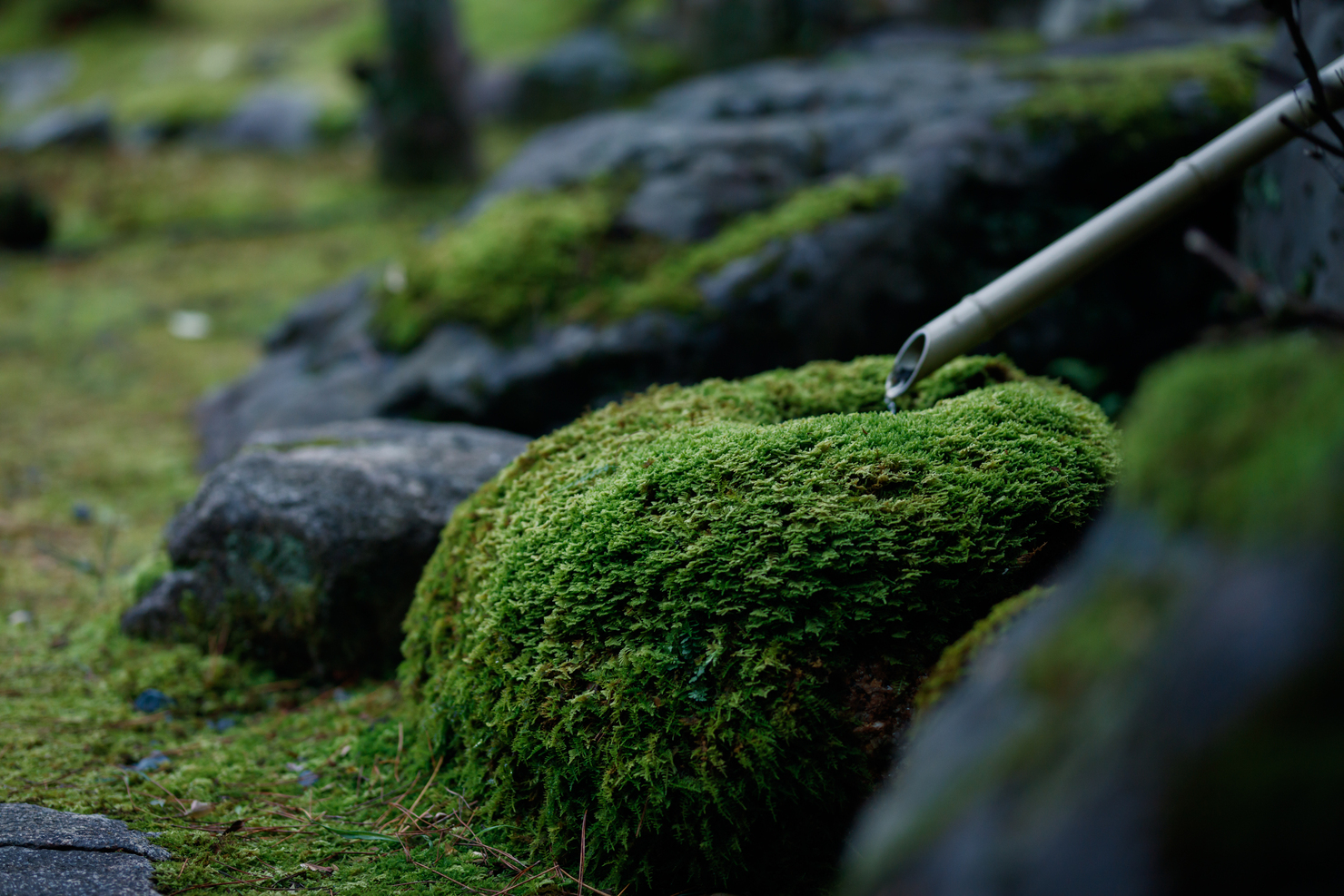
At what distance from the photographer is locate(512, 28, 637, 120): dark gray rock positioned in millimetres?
15039

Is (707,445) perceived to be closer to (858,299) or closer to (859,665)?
(859,665)

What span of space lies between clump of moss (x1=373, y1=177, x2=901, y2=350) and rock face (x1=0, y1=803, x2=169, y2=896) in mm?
3385

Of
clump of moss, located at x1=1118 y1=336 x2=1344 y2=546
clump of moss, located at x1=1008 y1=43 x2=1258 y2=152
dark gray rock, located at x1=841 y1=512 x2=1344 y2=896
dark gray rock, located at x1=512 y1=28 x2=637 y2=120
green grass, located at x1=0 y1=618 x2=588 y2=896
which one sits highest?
dark gray rock, located at x1=512 y1=28 x2=637 y2=120

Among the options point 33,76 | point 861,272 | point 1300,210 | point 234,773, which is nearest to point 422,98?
point 861,272

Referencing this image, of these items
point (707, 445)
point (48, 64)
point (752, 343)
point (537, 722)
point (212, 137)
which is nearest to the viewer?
point (537, 722)

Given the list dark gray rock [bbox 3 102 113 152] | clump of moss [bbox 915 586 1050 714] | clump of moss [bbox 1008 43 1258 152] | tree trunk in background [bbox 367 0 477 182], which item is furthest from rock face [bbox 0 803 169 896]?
dark gray rock [bbox 3 102 113 152]

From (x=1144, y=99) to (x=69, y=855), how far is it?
6044 mm

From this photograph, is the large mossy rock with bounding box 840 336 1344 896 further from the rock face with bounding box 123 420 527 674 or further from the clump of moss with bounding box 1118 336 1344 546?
the rock face with bounding box 123 420 527 674

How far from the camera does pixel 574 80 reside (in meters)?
15.3

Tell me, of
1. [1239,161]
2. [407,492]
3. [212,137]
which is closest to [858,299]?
[1239,161]

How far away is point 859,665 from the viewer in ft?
6.66

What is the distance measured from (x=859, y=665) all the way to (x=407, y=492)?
2.05 m

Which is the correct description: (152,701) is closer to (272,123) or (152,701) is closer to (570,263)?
(570,263)

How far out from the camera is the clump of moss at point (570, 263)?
4977 millimetres
